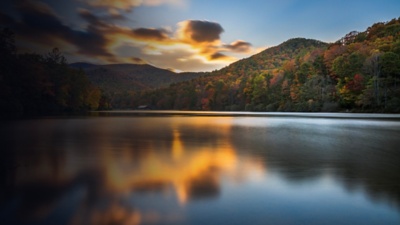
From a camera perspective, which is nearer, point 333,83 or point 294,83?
point 333,83

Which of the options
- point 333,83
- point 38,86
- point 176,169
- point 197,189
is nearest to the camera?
point 197,189

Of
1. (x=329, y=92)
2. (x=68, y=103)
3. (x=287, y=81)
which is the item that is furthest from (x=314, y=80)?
(x=68, y=103)

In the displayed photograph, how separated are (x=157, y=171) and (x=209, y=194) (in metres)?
2.83

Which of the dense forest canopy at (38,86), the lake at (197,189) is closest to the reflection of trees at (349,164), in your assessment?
the lake at (197,189)

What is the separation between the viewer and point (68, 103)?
8706cm

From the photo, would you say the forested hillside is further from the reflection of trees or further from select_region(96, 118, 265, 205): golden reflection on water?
select_region(96, 118, 265, 205): golden reflection on water

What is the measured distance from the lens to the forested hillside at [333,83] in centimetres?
6009

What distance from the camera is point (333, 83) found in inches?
3044

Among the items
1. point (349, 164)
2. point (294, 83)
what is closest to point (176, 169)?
point (349, 164)

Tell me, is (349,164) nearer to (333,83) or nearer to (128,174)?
(128,174)

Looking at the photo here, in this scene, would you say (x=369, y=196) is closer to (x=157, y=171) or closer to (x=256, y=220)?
(x=256, y=220)

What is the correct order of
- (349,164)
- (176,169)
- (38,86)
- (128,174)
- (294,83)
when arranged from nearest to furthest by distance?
(128,174), (176,169), (349,164), (38,86), (294,83)

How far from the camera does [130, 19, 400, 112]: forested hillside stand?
60094 millimetres

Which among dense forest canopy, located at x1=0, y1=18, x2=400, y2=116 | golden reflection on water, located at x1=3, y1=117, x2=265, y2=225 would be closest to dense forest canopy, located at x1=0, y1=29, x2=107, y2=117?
dense forest canopy, located at x1=0, y1=18, x2=400, y2=116
